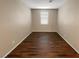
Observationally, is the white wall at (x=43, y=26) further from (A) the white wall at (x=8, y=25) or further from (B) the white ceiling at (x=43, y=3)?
(A) the white wall at (x=8, y=25)

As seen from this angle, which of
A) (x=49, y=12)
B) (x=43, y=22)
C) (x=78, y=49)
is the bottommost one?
(x=78, y=49)

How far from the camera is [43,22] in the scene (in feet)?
36.0

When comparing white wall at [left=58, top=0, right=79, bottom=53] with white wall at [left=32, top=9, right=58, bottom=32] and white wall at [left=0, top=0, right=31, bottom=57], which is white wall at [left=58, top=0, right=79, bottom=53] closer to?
white wall at [left=0, top=0, right=31, bottom=57]

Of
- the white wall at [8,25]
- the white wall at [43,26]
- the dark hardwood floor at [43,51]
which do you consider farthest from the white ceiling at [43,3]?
the dark hardwood floor at [43,51]

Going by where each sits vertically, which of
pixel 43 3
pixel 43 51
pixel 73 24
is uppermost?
pixel 43 3

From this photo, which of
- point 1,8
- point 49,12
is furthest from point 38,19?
point 1,8

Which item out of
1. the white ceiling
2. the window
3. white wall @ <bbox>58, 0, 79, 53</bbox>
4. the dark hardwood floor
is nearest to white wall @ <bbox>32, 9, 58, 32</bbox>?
the window

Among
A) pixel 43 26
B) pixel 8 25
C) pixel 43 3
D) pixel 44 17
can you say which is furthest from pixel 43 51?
pixel 44 17

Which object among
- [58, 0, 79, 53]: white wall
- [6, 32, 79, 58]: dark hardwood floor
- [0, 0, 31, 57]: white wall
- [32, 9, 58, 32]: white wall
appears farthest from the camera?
[32, 9, 58, 32]: white wall

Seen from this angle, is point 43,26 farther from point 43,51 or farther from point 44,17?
point 43,51

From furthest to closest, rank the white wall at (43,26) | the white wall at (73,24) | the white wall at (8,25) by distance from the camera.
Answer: the white wall at (43,26) → the white wall at (73,24) → the white wall at (8,25)

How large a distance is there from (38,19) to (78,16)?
7137 mm

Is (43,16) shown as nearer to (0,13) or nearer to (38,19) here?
(38,19)

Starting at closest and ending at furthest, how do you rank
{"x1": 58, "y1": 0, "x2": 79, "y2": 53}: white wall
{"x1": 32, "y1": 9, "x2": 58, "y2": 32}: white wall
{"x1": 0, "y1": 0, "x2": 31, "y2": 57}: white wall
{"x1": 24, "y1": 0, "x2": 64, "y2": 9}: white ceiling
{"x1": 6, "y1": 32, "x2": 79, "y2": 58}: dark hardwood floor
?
{"x1": 0, "y1": 0, "x2": 31, "y2": 57}: white wall
{"x1": 6, "y1": 32, "x2": 79, "y2": 58}: dark hardwood floor
{"x1": 58, "y1": 0, "x2": 79, "y2": 53}: white wall
{"x1": 24, "y1": 0, "x2": 64, "y2": 9}: white ceiling
{"x1": 32, "y1": 9, "x2": 58, "y2": 32}: white wall
